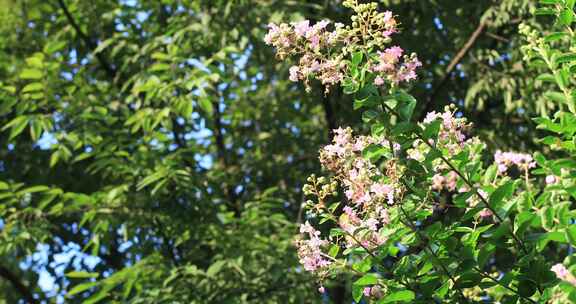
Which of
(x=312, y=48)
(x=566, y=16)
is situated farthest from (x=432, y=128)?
(x=566, y=16)

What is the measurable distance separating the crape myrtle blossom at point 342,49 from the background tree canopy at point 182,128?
207cm

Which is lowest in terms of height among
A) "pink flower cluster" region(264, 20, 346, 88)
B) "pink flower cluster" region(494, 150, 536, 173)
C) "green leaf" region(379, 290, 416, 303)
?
"green leaf" region(379, 290, 416, 303)

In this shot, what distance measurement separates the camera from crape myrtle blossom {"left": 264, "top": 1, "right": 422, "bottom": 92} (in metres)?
1.75

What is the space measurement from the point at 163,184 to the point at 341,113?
1371 millimetres

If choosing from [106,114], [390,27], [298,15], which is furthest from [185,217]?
[390,27]

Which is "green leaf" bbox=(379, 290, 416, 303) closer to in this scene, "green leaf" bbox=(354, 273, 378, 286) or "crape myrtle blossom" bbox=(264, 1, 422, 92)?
"green leaf" bbox=(354, 273, 378, 286)

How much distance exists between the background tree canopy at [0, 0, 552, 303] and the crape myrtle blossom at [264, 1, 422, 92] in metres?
2.07

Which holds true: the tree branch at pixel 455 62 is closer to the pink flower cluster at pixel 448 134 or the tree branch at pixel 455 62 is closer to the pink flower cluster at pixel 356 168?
the pink flower cluster at pixel 448 134

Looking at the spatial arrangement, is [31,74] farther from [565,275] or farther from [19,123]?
[565,275]

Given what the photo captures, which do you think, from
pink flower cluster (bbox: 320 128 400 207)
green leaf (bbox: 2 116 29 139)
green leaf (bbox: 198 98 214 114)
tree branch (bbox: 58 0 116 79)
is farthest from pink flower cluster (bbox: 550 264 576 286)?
tree branch (bbox: 58 0 116 79)

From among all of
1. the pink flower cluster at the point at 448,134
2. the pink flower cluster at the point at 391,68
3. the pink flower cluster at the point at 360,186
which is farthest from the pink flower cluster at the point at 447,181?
the pink flower cluster at the point at 391,68

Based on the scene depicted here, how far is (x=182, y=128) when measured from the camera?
5031 millimetres

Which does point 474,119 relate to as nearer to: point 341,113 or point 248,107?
point 341,113

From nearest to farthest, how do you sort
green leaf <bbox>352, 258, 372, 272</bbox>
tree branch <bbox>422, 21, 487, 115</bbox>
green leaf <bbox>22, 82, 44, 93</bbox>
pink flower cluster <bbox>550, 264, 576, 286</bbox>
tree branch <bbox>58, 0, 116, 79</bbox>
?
pink flower cluster <bbox>550, 264, 576, 286</bbox>
green leaf <bbox>352, 258, 372, 272</bbox>
green leaf <bbox>22, 82, 44, 93</bbox>
tree branch <bbox>422, 21, 487, 115</bbox>
tree branch <bbox>58, 0, 116, 79</bbox>
